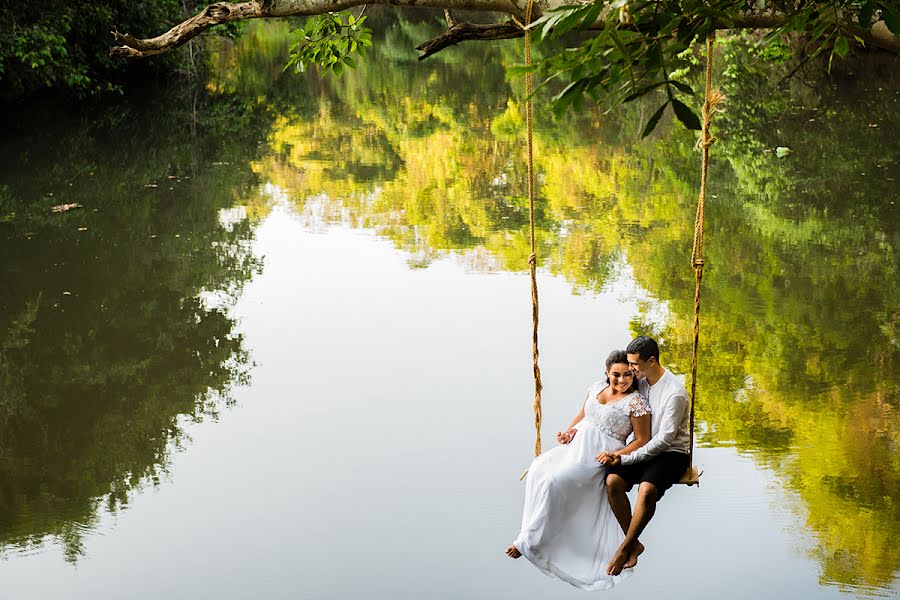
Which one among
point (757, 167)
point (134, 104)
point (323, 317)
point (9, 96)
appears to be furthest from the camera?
point (134, 104)

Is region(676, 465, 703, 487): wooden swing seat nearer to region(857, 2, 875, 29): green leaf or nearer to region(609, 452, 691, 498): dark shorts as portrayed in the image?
region(609, 452, 691, 498): dark shorts

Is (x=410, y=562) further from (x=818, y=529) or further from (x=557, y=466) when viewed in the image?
(x=818, y=529)

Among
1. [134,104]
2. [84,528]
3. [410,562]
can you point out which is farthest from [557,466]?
[134,104]

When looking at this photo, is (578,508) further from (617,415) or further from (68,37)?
(68,37)

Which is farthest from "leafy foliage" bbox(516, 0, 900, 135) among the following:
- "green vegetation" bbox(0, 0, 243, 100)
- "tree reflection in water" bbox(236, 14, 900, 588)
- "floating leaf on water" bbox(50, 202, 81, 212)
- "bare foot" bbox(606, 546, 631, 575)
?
"green vegetation" bbox(0, 0, 243, 100)

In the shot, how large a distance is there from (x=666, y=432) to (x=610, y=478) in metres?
0.22

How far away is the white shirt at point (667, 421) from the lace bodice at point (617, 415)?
5cm

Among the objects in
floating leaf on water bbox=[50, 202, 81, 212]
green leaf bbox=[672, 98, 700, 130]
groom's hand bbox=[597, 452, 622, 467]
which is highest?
green leaf bbox=[672, 98, 700, 130]

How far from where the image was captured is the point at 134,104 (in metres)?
17.2

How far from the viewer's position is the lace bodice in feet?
11.2

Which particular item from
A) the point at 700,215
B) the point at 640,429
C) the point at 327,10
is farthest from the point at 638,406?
the point at 327,10

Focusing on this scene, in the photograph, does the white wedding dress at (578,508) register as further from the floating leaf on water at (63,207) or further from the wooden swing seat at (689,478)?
the floating leaf on water at (63,207)

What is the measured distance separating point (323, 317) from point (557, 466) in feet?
12.6

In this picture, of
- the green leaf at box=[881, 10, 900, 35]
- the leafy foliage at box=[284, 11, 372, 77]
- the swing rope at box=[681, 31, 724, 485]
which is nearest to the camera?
the green leaf at box=[881, 10, 900, 35]
